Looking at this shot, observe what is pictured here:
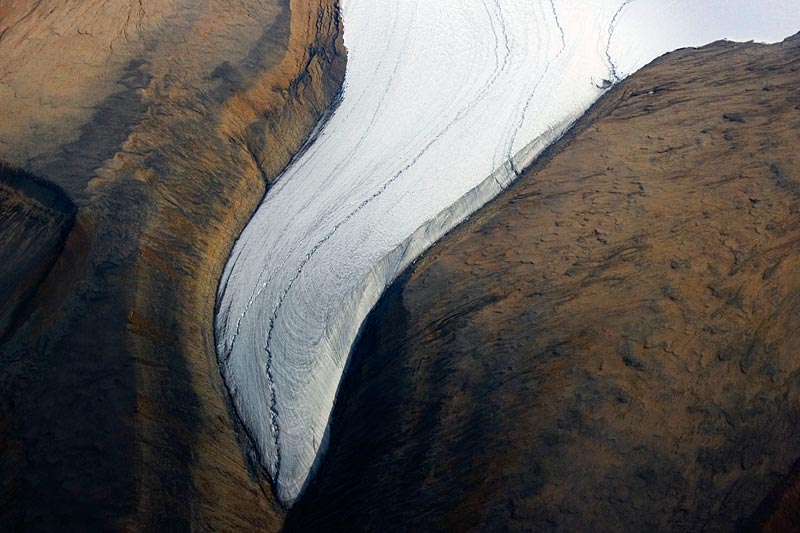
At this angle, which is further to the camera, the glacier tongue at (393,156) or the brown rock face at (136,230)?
the glacier tongue at (393,156)

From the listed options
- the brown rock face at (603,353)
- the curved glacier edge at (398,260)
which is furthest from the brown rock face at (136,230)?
the brown rock face at (603,353)

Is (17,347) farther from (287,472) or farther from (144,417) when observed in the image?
(287,472)

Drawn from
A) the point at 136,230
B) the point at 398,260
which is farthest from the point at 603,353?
the point at 136,230

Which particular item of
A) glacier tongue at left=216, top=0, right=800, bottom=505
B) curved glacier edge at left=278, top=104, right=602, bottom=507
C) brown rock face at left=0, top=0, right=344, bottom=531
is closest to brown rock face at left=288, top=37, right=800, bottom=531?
curved glacier edge at left=278, top=104, right=602, bottom=507

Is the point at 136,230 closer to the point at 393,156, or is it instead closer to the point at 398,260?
the point at 398,260

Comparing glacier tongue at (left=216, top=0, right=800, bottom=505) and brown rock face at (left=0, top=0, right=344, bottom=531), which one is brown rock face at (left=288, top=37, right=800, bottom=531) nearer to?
glacier tongue at (left=216, top=0, right=800, bottom=505)

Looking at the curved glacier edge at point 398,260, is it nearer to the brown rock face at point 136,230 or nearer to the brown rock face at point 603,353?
the brown rock face at point 603,353
